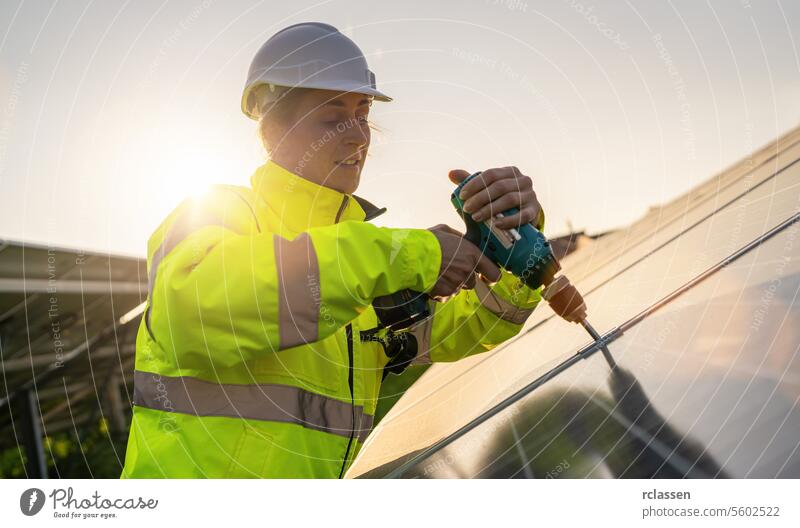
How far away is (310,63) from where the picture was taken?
1.91 metres

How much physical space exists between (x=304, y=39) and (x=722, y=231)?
1560 mm

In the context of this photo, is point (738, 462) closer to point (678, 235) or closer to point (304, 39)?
point (304, 39)

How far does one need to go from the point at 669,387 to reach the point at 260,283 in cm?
95

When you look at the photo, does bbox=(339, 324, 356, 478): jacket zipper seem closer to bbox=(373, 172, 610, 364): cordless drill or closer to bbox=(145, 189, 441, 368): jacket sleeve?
bbox=(373, 172, 610, 364): cordless drill

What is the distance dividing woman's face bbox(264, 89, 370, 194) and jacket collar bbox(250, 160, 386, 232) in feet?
0.14

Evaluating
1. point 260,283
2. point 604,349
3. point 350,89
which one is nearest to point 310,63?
point 350,89

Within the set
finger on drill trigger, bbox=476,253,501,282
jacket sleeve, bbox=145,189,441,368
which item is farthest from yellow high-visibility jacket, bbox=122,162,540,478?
finger on drill trigger, bbox=476,253,501,282

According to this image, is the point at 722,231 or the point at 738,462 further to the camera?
the point at 722,231

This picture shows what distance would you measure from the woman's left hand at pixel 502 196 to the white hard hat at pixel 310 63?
476 mm

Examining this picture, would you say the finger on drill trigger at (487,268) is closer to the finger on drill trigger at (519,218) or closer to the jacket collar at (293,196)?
the finger on drill trigger at (519,218)

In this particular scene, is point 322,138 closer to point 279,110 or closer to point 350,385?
point 279,110

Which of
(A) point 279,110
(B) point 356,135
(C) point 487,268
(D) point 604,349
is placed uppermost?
(A) point 279,110
